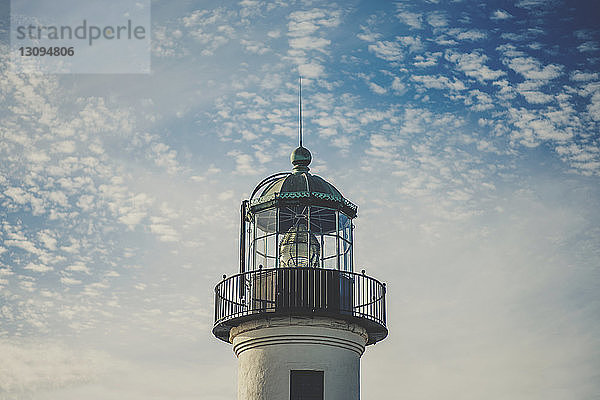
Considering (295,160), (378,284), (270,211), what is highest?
(295,160)

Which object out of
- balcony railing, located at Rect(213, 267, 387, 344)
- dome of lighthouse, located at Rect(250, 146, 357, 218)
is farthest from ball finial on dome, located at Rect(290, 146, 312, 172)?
balcony railing, located at Rect(213, 267, 387, 344)

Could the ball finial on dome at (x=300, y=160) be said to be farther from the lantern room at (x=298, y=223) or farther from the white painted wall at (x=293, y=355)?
the white painted wall at (x=293, y=355)

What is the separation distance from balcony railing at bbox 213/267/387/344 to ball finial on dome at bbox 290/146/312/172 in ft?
11.3

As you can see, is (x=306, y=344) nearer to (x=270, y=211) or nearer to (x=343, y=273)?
(x=343, y=273)

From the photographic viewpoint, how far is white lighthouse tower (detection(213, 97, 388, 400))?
71.5 ft

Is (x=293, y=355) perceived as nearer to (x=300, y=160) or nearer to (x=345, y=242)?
(x=345, y=242)

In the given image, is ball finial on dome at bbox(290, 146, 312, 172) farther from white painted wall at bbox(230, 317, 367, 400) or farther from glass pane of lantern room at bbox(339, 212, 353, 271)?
white painted wall at bbox(230, 317, 367, 400)

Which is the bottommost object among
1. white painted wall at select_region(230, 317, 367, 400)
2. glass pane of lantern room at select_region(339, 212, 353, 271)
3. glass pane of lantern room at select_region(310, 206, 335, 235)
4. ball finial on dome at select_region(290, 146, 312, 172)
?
white painted wall at select_region(230, 317, 367, 400)

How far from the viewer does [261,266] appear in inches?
878

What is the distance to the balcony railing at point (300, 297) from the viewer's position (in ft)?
71.5

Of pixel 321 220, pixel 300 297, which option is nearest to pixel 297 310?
pixel 300 297

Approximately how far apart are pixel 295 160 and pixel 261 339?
16.6 feet

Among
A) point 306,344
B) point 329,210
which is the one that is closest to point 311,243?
point 329,210

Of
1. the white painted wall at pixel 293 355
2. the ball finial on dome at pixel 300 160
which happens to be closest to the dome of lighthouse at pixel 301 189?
the ball finial on dome at pixel 300 160
